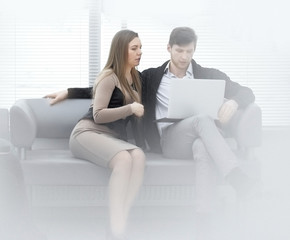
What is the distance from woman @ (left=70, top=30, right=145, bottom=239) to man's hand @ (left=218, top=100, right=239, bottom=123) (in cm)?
47

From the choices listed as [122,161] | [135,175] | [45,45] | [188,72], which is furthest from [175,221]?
[45,45]

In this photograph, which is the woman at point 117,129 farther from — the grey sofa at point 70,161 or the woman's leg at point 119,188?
the grey sofa at point 70,161

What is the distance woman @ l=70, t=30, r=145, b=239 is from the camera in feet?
9.65

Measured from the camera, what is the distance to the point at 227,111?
324 centimetres

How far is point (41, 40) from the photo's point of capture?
4.24 metres

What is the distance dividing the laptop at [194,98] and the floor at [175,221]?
557 millimetres

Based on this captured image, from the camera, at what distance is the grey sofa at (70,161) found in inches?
125

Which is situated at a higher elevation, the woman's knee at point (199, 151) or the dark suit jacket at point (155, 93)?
the dark suit jacket at point (155, 93)

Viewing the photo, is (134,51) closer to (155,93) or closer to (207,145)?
(155,93)

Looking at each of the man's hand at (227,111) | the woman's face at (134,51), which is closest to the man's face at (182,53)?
the woman's face at (134,51)

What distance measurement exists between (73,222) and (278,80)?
→ 196 cm

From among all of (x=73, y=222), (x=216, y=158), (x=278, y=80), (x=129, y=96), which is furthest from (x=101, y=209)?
(x=278, y=80)

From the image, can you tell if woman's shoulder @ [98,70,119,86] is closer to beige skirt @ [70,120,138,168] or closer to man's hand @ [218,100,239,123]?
beige skirt @ [70,120,138,168]

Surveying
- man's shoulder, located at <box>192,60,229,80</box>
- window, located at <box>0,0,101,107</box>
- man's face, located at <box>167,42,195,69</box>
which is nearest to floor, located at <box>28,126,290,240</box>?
man's shoulder, located at <box>192,60,229,80</box>
